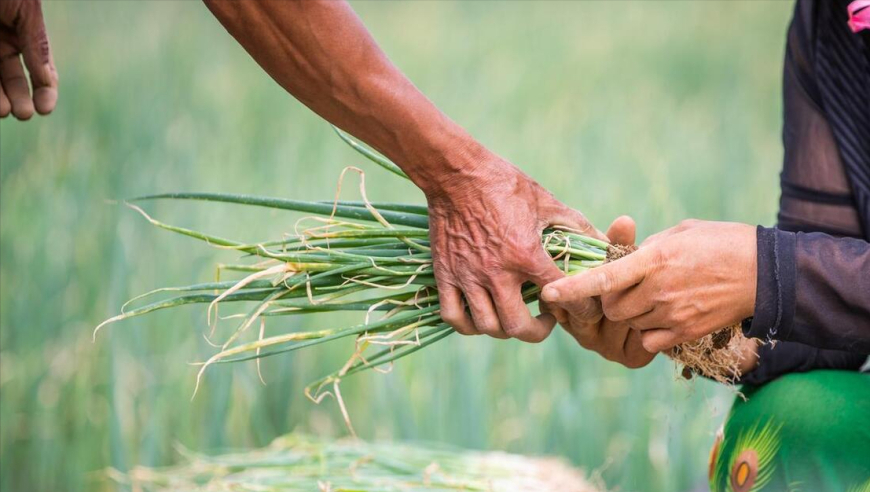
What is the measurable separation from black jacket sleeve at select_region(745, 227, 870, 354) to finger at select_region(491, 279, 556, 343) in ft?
1.09

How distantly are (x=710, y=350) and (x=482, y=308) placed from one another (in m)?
0.43

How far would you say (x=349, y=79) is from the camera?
1311 millimetres

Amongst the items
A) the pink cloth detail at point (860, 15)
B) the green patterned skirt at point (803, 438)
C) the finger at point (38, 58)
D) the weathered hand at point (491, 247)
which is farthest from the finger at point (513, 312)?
the finger at point (38, 58)

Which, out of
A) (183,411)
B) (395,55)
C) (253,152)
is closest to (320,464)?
(183,411)

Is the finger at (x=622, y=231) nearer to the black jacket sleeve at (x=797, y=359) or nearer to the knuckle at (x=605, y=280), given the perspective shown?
the knuckle at (x=605, y=280)

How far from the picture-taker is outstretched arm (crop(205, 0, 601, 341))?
129 cm

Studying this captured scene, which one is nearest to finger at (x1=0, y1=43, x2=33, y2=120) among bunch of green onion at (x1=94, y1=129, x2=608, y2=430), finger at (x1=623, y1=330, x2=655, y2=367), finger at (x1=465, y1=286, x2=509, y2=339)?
bunch of green onion at (x1=94, y1=129, x2=608, y2=430)

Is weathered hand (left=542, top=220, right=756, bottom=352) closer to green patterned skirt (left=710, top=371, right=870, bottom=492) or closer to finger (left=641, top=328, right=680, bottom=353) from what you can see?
finger (left=641, top=328, right=680, bottom=353)

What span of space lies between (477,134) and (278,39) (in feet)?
8.10

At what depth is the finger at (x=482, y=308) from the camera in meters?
1.41

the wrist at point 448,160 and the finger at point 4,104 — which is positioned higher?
the finger at point 4,104

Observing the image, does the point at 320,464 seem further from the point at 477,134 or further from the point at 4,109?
the point at 477,134

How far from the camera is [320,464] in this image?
5.88 feet

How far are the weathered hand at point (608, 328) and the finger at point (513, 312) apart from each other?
58 mm
